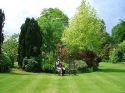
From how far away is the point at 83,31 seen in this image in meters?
35.7

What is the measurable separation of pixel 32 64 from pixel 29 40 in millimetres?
3189

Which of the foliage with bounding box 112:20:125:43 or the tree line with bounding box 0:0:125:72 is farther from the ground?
the foliage with bounding box 112:20:125:43

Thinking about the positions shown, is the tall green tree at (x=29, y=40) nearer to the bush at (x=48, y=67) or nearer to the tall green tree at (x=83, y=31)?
the bush at (x=48, y=67)

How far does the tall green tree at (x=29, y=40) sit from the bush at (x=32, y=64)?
1030mm

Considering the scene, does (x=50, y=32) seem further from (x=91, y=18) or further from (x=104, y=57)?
(x=104, y=57)

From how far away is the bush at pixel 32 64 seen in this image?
102 feet

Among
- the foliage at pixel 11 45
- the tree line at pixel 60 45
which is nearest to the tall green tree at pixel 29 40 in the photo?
the tree line at pixel 60 45

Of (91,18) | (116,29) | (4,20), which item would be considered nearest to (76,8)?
(91,18)

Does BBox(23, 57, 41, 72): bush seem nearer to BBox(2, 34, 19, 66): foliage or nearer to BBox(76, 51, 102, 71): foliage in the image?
BBox(76, 51, 102, 71): foliage

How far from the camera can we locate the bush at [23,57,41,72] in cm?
3103

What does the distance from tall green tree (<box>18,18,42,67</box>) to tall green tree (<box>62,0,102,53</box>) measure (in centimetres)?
483

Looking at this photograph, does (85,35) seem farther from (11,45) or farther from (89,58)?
(11,45)

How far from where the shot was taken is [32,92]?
1518 centimetres

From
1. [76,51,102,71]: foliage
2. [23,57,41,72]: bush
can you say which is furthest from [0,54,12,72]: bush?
[76,51,102,71]: foliage
